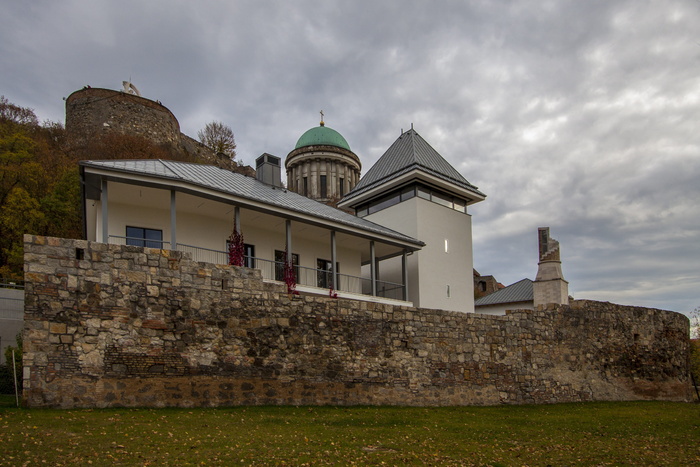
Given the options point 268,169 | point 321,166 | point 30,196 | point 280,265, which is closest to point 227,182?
point 280,265

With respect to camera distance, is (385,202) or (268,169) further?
(385,202)

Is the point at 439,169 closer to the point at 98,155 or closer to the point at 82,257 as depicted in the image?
the point at 82,257

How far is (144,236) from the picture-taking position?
18.0 m

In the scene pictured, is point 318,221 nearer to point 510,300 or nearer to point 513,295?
point 510,300

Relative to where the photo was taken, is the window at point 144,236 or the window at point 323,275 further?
the window at point 323,275

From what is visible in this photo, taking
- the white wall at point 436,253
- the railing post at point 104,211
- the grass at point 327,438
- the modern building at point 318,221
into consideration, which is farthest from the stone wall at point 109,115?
the grass at point 327,438

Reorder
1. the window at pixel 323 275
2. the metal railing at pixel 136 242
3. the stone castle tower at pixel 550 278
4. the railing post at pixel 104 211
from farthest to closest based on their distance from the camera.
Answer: the stone castle tower at pixel 550 278 < the window at pixel 323 275 < the metal railing at pixel 136 242 < the railing post at pixel 104 211

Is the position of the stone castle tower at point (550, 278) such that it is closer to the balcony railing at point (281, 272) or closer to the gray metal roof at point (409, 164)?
the gray metal roof at point (409, 164)

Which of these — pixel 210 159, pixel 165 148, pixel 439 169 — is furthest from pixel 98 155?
pixel 439 169

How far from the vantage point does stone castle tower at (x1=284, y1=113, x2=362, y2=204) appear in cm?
5538

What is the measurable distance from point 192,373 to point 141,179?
5.77 m

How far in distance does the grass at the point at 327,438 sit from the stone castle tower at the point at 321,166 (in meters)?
41.3

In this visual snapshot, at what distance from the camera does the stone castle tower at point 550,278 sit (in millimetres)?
28250

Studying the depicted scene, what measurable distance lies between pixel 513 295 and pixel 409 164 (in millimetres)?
12704
